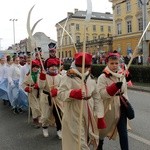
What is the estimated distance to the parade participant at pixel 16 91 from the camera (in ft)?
30.5

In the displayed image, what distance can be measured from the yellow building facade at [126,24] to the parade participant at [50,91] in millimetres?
46916

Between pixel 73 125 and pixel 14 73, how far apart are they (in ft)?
18.5

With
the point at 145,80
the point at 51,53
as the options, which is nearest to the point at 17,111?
the point at 51,53

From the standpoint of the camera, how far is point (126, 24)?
57812 millimetres

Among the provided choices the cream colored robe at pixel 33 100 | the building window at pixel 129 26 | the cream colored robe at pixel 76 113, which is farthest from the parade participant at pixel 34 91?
Answer: the building window at pixel 129 26

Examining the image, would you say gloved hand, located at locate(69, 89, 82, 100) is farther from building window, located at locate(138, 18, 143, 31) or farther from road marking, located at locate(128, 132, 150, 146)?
building window, located at locate(138, 18, 143, 31)

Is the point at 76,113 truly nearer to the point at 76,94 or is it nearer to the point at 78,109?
the point at 78,109

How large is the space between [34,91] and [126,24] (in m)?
51.5

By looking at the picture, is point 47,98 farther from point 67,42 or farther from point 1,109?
point 67,42

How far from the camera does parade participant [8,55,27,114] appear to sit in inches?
366

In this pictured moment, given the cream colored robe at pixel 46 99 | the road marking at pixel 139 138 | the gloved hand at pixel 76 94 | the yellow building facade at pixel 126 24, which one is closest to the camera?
the gloved hand at pixel 76 94

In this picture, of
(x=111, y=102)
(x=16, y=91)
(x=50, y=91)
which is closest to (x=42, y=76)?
(x=50, y=91)

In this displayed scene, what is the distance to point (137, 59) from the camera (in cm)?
2911

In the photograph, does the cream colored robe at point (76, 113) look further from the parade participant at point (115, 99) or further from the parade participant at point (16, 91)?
the parade participant at point (16, 91)
